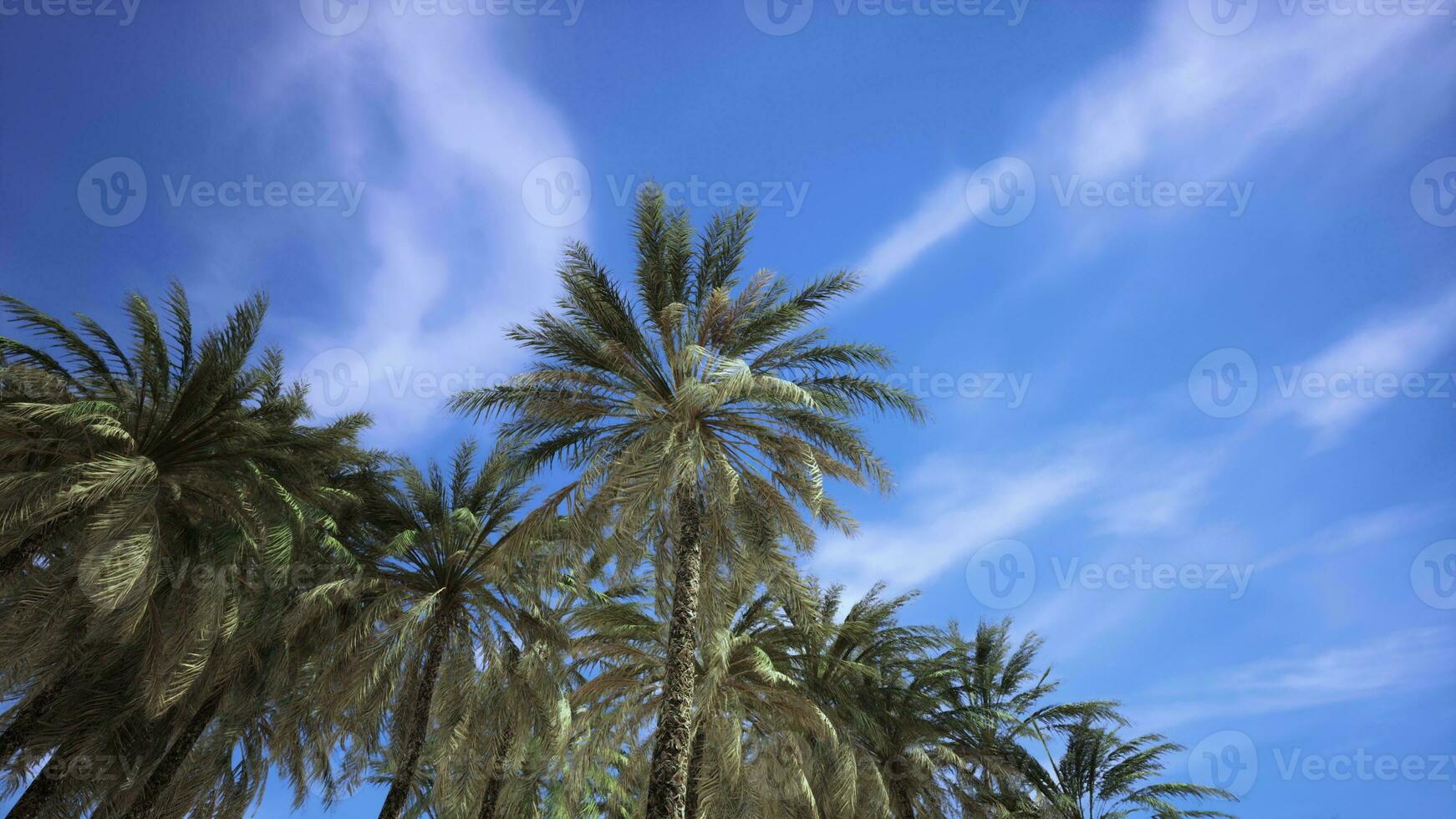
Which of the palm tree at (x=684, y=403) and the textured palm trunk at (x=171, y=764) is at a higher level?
the palm tree at (x=684, y=403)

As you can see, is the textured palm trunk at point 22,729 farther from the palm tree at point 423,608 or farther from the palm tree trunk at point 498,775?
the palm tree trunk at point 498,775

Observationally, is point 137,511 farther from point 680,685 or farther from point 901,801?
point 901,801

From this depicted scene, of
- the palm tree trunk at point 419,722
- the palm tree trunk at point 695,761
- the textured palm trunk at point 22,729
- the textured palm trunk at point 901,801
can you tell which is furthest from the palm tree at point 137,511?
the textured palm trunk at point 901,801

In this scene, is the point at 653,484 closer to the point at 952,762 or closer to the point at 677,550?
the point at 677,550

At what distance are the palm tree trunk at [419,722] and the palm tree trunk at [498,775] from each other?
2.04 metres

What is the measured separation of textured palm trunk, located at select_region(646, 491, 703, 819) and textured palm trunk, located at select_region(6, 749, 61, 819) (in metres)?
11.7

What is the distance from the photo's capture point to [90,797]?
57.0 feet

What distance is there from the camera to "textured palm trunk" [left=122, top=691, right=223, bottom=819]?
16484mm

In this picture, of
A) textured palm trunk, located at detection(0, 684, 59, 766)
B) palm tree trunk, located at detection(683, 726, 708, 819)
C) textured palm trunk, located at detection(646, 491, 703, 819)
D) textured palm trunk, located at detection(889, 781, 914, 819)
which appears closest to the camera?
textured palm trunk, located at detection(646, 491, 703, 819)

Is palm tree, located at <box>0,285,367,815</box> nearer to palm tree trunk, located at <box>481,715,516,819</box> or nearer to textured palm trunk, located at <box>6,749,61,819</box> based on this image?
textured palm trunk, located at <box>6,749,61,819</box>

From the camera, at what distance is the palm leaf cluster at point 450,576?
14.1 metres

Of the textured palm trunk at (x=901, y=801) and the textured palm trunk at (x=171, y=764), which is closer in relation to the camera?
the textured palm trunk at (x=171, y=764)

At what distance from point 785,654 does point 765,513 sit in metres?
5.94

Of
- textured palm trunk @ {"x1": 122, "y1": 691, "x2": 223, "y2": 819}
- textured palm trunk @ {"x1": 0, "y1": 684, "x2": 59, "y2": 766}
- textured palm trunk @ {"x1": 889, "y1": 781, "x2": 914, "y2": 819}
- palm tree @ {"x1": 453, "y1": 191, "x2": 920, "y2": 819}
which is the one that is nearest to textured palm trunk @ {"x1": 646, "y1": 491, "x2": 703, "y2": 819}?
palm tree @ {"x1": 453, "y1": 191, "x2": 920, "y2": 819}
